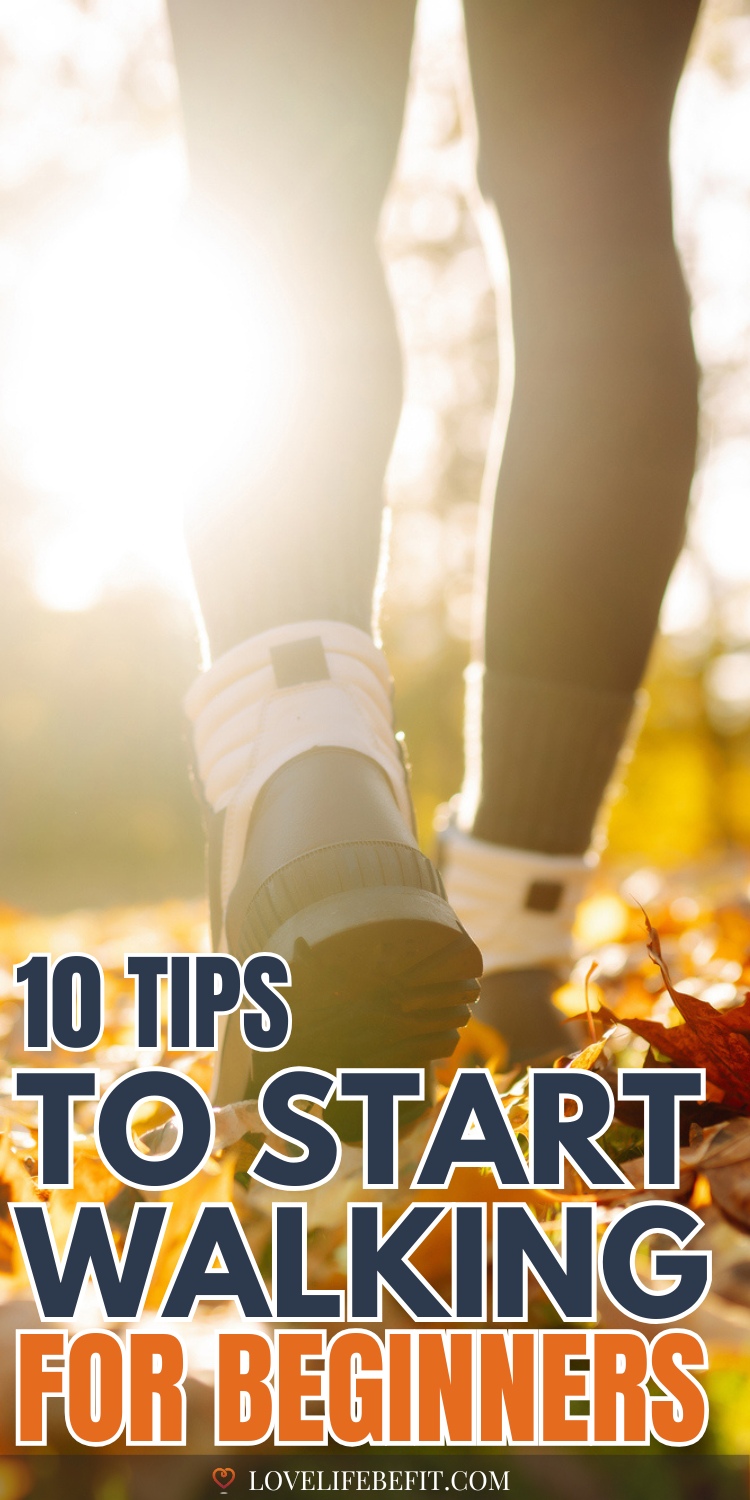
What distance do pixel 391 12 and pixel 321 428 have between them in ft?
1.47

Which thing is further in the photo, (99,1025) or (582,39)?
(582,39)

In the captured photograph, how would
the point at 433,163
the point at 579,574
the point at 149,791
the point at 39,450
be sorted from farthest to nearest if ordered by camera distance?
the point at 149,791 → the point at 39,450 → the point at 433,163 → the point at 579,574

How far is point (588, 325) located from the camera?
1.20 meters

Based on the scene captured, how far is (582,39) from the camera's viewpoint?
1170 mm

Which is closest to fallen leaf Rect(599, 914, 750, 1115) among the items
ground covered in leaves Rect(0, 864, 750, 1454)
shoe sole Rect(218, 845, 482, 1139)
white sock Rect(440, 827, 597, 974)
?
ground covered in leaves Rect(0, 864, 750, 1454)

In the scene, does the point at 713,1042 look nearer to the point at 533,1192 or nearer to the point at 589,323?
the point at 533,1192

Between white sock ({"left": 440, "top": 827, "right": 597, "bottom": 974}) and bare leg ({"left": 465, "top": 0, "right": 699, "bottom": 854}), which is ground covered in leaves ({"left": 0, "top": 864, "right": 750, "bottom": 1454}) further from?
bare leg ({"left": 465, "top": 0, "right": 699, "bottom": 854})

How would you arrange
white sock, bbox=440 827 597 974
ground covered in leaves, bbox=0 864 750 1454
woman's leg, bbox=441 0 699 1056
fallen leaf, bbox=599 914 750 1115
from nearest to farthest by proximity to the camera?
ground covered in leaves, bbox=0 864 750 1454 → fallen leaf, bbox=599 914 750 1115 → woman's leg, bbox=441 0 699 1056 → white sock, bbox=440 827 597 974

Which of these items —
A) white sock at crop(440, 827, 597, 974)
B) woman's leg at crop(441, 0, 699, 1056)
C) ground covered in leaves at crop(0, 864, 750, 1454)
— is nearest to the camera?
ground covered in leaves at crop(0, 864, 750, 1454)

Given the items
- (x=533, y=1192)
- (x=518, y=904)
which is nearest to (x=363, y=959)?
(x=533, y=1192)

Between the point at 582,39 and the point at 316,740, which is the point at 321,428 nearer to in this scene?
the point at 316,740

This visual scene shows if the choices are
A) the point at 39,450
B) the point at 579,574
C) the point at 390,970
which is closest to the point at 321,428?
the point at 579,574

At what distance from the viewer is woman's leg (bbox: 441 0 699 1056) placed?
1.18 metres

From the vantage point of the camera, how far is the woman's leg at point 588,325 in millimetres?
1179
